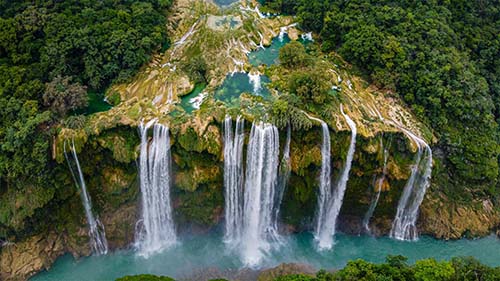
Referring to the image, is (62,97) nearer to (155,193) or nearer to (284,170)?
(155,193)

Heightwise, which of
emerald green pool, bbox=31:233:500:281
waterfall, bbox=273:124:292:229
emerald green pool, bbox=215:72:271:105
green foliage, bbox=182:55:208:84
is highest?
green foliage, bbox=182:55:208:84

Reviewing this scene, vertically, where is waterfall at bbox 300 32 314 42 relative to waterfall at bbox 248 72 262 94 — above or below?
above

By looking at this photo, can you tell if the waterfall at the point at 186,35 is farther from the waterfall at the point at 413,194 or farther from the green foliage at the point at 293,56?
the waterfall at the point at 413,194

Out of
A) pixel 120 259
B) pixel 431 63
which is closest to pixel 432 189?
pixel 431 63

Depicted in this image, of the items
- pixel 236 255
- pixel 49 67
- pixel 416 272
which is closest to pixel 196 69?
pixel 49 67

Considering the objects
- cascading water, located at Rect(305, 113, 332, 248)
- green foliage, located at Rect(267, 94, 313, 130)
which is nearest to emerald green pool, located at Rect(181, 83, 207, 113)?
green foliage, located at Rect(267, 94, 313, 130)

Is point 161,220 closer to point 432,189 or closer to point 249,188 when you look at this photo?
point 249,188

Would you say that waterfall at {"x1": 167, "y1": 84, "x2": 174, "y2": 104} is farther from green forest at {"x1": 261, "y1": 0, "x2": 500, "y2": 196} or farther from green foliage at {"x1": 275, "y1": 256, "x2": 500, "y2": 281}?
green foliage at {"x1": 275, "y1": 256, "x2": 500, "y2": 281}
